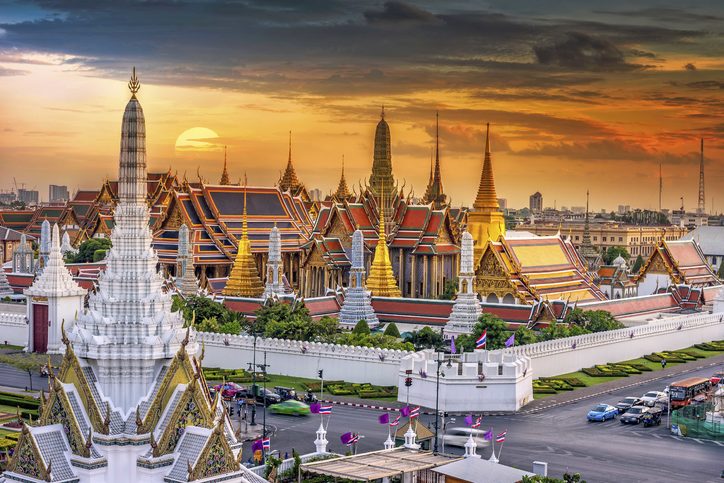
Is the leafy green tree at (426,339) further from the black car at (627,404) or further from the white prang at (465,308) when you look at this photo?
the black car at (627,404)

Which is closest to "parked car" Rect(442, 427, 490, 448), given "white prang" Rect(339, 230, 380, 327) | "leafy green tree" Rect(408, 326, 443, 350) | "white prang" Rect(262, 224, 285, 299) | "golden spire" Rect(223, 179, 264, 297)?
"leafy green tree" Rect(408, 326, 443, 350)

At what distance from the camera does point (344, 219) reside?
80312 millimetres

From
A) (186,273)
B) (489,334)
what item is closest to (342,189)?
(186,273)

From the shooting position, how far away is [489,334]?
54875 millimetres

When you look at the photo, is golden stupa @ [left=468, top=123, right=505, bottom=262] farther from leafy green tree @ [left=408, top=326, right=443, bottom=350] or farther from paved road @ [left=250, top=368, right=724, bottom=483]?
paved road @ [left=250, top=368, right=724, bottom=483]

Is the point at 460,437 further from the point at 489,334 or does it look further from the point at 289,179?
the point at 289,179

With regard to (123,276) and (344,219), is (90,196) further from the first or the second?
(123,276)

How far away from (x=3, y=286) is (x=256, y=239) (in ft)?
66.0

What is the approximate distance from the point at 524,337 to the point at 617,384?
4.61 metres

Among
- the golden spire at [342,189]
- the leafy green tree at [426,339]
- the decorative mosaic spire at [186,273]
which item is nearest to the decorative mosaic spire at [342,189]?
the golden spire at [342,189]

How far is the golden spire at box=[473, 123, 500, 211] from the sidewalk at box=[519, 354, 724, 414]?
72.4 ft

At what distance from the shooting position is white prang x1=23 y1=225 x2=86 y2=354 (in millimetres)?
56531

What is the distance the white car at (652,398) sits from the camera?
148 feet

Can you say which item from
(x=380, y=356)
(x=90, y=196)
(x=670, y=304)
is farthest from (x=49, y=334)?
(x=90, y=196)
